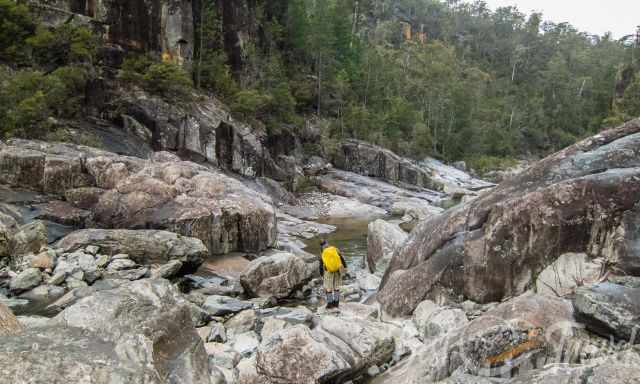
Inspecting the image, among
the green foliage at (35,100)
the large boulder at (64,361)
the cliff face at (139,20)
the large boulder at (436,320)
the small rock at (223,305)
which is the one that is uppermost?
the cliff face at (139,20)

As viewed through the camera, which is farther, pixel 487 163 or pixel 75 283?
pixel 487 163

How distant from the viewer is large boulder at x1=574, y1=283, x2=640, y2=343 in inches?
238

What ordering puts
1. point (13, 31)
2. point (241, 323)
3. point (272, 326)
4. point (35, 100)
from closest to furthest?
1. point (272, 326)
2. point (241, 323)
3. point (35, 100)
4. point (13, 31)

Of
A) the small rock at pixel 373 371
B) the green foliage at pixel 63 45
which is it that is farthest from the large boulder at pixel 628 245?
the green foliage at pixel 63 45

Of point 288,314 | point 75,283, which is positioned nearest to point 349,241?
point 288,314

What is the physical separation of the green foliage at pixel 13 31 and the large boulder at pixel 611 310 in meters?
32.4

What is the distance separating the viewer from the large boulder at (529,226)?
8828mm

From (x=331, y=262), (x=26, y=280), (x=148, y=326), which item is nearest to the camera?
(x=148, y=326)

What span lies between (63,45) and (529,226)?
3109cm

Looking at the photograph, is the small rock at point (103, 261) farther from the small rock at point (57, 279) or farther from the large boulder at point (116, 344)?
the large boulder at point (116, 344)

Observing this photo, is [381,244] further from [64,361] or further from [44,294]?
[64,361]

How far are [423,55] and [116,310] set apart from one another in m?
85.9

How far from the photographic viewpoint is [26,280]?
1098 centimetres

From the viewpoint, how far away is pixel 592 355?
607cm
